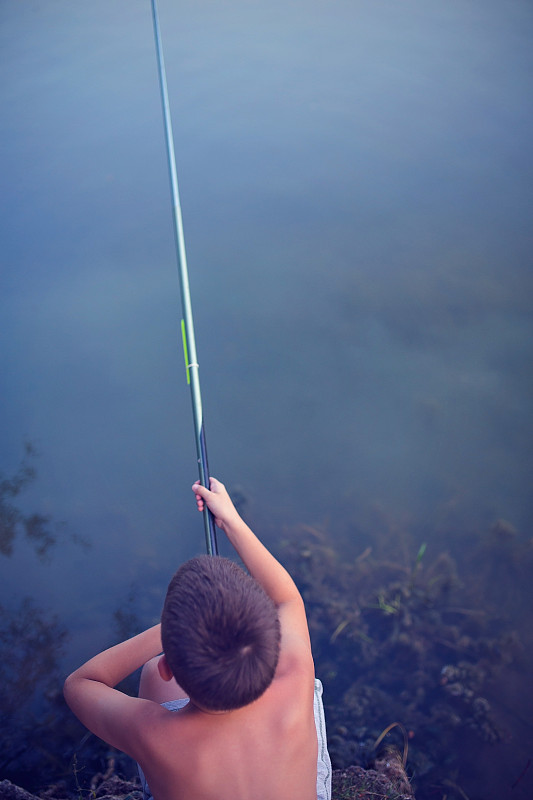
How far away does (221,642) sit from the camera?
33.2 inches

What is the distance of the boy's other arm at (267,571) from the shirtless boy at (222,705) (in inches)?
0.6

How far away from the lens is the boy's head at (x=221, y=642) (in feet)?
2.73

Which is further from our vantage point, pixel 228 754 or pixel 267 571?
pixel 267 571

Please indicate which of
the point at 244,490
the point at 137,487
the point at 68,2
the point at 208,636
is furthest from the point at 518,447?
the point at 68,2

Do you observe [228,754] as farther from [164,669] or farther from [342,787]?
[342,787]

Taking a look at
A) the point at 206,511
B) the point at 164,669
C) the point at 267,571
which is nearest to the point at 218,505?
the point at 206,511

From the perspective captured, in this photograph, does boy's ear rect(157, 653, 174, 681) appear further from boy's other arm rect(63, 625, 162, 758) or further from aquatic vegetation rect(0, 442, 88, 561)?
aquatic vegetation rect(0, 442, 88, 561)

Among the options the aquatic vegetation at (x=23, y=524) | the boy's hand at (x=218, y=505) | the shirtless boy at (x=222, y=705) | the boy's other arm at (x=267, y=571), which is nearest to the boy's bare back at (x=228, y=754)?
the shirtless boy at (x=222, y=705)

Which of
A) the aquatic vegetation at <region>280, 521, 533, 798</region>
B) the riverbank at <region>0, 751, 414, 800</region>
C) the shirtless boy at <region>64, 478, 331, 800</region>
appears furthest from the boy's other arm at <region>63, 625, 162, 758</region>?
the aquatic vegetation at <region>280, 521, 533, 798</region>

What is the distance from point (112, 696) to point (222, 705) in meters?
0.32

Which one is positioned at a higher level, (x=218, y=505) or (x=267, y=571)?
(x=218, y=505)

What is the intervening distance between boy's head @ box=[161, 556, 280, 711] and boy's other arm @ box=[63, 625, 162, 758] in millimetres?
193

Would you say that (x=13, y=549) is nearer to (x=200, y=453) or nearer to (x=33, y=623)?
(x=33, y=623)

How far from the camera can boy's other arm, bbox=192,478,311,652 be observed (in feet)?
3.63
